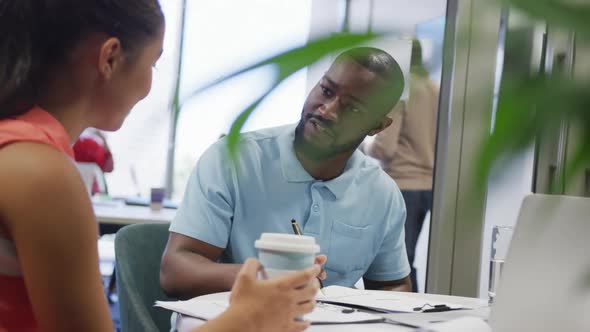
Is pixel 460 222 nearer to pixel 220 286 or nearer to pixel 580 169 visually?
pixel 580 169

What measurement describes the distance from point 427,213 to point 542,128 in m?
2.55

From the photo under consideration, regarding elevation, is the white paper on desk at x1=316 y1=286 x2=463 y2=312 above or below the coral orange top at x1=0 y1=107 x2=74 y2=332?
below

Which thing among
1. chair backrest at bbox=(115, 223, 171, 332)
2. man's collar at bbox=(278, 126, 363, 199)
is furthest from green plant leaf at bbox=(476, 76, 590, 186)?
man's collar at bbox=(278, 126, 363, 199)

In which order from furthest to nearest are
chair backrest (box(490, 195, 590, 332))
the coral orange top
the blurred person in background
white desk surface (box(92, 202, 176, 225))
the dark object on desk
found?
the dark object on desk, white desk surface (box(92, 202, 176, 225)), the blurred person in background, the coral orange top, chair backrest (box(490, 195, 590, 332))

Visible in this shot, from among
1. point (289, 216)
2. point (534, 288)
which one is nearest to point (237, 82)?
point (534, 288)

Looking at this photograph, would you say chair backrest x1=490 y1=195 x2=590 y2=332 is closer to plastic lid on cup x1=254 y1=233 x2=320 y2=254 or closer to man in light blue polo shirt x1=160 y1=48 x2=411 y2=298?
plastic lid on cup x1=254 y1=233 x2=320 y2=254

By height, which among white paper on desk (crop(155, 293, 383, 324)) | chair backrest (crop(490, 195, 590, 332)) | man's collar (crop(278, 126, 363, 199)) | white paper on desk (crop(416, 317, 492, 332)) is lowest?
white paper on desk (crop(155, 293, 383, 324))

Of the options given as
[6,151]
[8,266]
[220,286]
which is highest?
[6,151]

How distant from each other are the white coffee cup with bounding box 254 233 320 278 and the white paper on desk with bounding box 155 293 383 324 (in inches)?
9.4


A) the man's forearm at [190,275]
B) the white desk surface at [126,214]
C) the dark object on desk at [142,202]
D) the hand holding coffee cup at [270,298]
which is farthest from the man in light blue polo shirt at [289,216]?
the dark object on desk at [142,202]

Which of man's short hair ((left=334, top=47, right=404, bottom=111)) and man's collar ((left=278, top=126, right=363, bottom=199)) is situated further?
man's collar ((left=278, top=126, right=363, bottom=199))

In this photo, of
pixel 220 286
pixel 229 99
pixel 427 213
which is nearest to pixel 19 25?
pixel 220 286

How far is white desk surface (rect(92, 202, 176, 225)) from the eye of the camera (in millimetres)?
3379

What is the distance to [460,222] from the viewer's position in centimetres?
23
